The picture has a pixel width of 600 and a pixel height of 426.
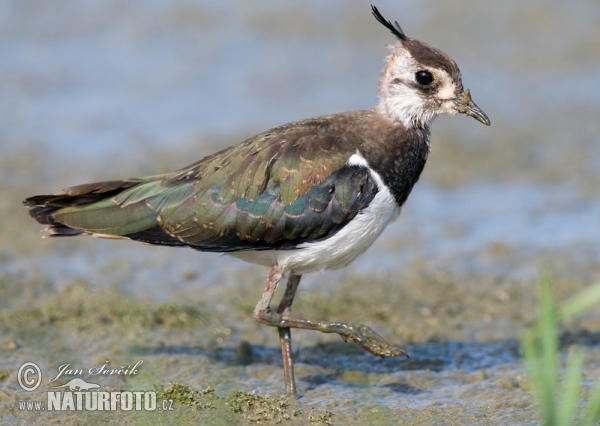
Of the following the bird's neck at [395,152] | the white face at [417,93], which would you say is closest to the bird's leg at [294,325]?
the bird's neck at [395,152]

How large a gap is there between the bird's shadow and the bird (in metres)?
0.54

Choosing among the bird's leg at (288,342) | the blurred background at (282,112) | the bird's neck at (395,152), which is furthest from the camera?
the blurred background at (282,112)

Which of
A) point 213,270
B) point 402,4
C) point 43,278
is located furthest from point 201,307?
point 402,4

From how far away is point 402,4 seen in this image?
1469 cm

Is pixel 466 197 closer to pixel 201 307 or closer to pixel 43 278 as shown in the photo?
pixel 201 307

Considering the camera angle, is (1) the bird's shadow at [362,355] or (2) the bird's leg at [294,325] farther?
(1) the bird's shadow at [362,355]

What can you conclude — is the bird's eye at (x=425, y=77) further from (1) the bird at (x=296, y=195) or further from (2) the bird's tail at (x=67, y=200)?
(2) the bird's tail at (x=67, y=200)

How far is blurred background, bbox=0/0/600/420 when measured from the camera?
903cm

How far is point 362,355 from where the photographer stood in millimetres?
7277

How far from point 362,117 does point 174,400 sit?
2.32 m

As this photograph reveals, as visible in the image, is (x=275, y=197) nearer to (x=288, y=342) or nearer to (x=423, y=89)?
(x=288, y=342)

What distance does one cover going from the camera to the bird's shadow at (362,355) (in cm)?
709

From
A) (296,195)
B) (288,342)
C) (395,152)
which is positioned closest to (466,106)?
(395,152)

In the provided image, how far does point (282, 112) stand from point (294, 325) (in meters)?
6.00
